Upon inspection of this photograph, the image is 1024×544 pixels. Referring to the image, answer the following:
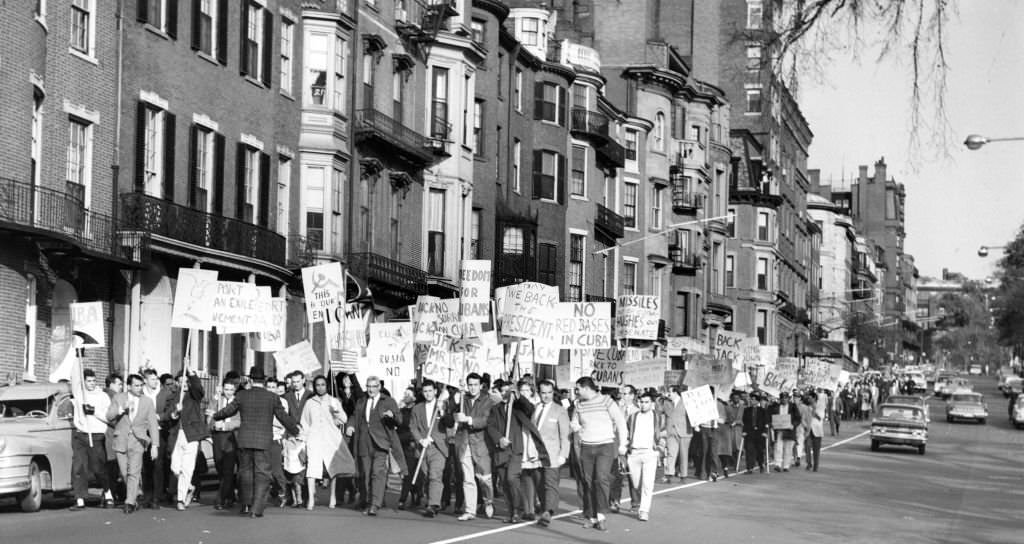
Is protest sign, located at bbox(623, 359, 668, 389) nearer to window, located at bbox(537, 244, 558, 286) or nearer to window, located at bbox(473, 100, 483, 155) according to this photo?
window, located at bbox(473, 100, 483, 155)

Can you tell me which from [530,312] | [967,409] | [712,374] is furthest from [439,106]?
[967,409]

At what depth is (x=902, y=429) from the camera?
4634 cm

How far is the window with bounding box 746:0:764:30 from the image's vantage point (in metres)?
12.9

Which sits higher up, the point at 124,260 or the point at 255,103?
the point at 255,103

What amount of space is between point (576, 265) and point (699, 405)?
32054 mm

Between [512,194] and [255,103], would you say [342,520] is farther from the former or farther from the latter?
[512,194]

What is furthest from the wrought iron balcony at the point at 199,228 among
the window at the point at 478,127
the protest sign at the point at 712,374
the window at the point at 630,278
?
the window at the point at 630,278

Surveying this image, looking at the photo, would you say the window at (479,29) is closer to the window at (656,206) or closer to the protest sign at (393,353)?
the window at (656,206)

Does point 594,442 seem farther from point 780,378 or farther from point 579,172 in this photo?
point 579,172

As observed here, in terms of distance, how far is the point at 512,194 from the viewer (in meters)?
58.0

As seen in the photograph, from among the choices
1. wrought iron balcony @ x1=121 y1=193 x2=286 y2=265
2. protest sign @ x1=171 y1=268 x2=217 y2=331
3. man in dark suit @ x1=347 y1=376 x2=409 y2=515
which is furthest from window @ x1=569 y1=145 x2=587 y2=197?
man in dark suit @ x1=347 y1=376 x2=409 y2=515

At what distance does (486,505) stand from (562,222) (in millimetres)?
40025

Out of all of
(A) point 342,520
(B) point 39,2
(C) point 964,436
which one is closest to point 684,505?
(A) point 342,520

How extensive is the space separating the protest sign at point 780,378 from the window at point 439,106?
1168 centimetres
